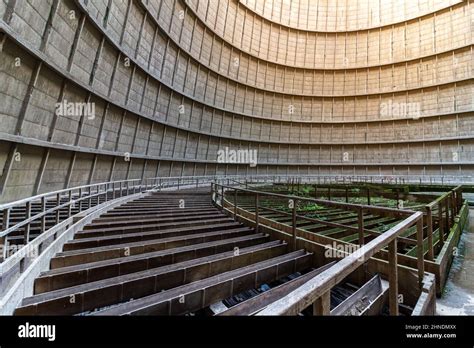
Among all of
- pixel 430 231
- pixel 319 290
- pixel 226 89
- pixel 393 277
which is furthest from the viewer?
pixel 226 89

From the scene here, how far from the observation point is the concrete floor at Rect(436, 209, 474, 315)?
2598 mm

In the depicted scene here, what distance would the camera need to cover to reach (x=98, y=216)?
5.89 metres

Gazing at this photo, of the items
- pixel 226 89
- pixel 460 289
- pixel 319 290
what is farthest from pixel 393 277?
pixel 226 89

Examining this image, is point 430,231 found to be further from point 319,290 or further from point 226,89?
point 226,89

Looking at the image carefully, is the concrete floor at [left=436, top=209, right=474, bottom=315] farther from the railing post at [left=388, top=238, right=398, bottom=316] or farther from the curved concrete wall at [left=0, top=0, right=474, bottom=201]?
the curved concrete wall at [left=0, top=0, right=474, bottom=201]

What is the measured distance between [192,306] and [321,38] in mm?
31666

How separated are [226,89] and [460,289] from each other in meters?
21.9

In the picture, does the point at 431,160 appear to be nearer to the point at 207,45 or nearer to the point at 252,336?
the point at 207,45

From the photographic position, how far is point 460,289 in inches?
119

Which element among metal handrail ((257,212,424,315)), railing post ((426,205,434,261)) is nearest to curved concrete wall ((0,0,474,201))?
metal handrail ((257,212,424,315))

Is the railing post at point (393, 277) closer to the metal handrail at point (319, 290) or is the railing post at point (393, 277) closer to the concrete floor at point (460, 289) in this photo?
the metal handrail at point (319, 290)

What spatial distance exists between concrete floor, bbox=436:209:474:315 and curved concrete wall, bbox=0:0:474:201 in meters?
9.71

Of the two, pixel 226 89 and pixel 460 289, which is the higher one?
pixel 226 89

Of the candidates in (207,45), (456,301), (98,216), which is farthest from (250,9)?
(456,301)
